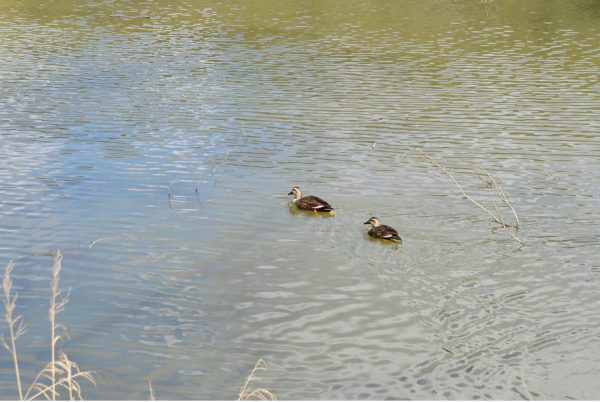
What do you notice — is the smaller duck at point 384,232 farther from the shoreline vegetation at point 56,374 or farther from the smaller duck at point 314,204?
the shoreline vegetation at point 56,374

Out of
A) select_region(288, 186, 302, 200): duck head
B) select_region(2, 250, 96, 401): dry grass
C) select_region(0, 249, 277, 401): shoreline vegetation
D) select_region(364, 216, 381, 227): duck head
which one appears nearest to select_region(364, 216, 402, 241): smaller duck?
select_region(364, 216, 381, 227): duck head

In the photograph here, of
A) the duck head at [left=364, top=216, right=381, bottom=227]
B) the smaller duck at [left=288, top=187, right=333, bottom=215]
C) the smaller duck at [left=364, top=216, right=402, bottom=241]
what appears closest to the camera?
the smaller duck at [left=364, top=216, right=402, bottom=241]

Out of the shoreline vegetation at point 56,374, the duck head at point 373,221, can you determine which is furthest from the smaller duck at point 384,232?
the shoreline vegetation at point 56,374

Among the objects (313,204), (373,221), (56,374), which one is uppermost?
(56,374)

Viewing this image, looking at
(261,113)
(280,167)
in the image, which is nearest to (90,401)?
(280,167)

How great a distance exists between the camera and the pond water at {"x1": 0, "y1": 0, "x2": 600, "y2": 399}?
28.5 feet

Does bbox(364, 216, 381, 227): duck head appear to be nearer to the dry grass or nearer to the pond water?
the pond water

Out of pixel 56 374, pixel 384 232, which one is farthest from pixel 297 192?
pixel 56 374

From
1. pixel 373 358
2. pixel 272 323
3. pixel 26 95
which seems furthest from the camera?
pixel 26 95

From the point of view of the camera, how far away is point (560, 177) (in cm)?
1456

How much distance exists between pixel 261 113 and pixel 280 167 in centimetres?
387

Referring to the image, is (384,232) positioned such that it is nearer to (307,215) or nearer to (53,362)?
(307,215)

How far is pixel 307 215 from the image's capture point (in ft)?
42.1

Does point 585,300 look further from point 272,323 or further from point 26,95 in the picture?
point 26,95
